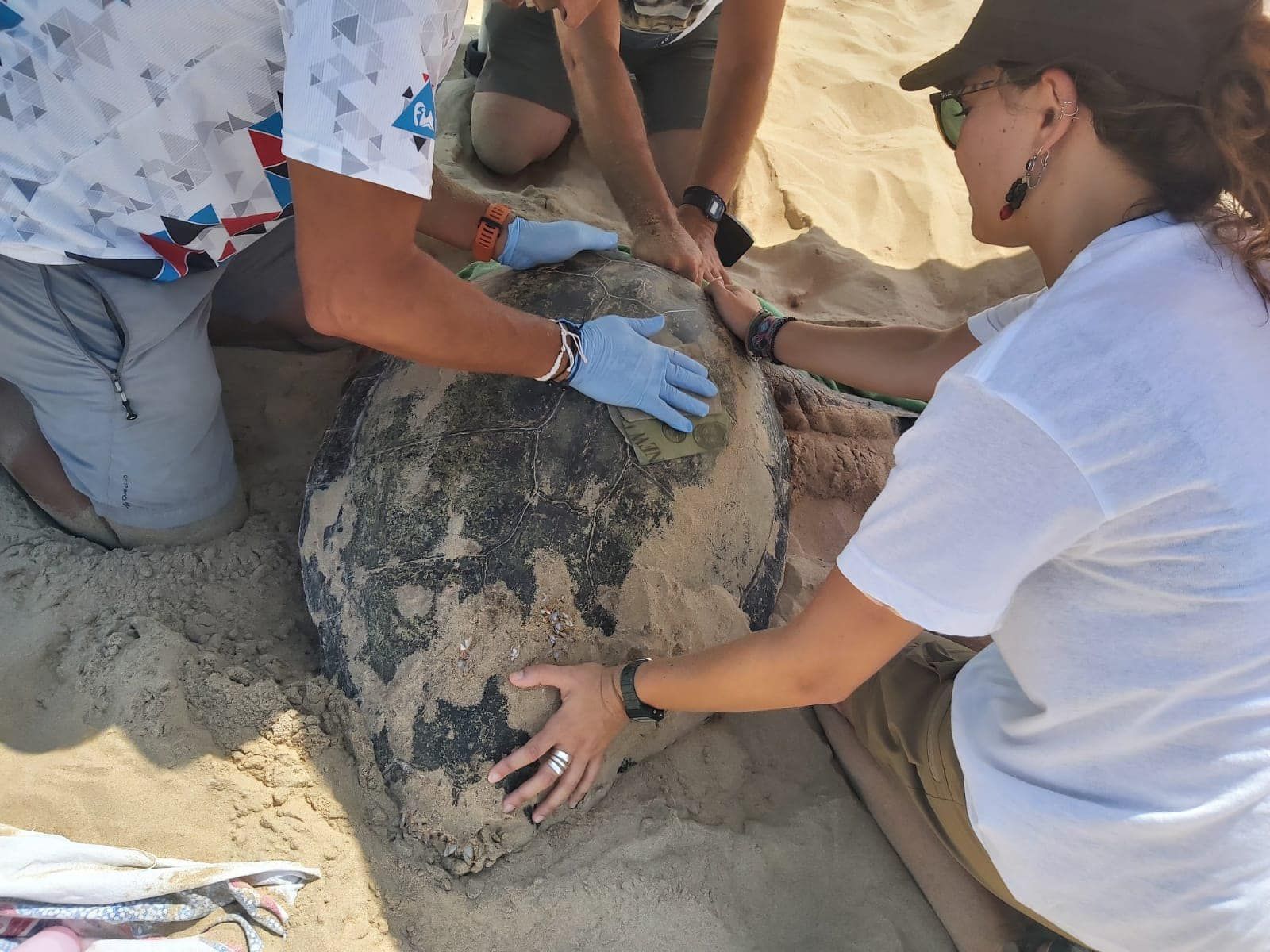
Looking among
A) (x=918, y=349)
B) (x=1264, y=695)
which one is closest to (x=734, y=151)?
(x=918, y=349)

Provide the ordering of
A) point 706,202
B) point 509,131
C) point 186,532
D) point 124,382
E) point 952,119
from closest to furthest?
point 952,119, point 124,382, point 186,532, point 706,202, point 509,131

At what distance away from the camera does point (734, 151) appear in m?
2.49

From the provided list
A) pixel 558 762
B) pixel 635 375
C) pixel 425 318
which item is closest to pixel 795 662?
pixel 558 762

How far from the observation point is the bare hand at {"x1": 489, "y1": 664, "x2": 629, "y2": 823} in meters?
1.46

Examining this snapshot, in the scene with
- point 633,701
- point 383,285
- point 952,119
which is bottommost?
point 633,701

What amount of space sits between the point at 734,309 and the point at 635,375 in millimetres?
461

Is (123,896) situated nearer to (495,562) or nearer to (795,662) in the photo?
(495,562)

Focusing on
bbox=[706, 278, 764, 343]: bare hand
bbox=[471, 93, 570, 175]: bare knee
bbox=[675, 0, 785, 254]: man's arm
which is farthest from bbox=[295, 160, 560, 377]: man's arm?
bbox=[471, 93, 570, 175]: bare knee

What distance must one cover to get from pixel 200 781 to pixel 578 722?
0.67 metres

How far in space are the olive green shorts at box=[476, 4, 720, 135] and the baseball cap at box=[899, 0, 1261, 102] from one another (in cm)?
220

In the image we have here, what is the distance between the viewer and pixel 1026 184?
118cm

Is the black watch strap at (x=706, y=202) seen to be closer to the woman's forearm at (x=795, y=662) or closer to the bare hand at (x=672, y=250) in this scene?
the bare hand at (x=672, y=250)

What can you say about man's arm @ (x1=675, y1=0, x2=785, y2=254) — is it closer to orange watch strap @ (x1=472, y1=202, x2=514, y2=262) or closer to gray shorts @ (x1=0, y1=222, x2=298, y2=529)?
orange watch strap @ (x1=472, y1=202, x2=514, y2=262)

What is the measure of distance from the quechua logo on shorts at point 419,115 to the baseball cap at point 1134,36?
2.58 feet
